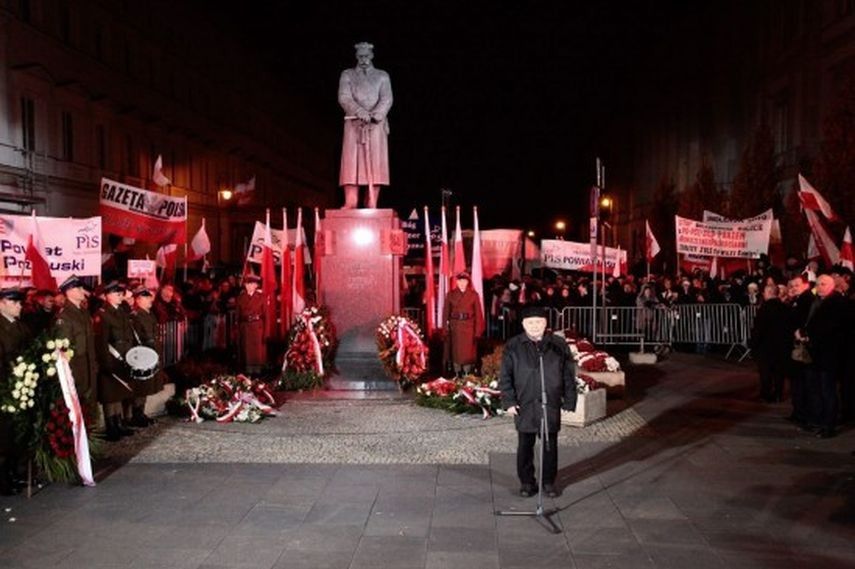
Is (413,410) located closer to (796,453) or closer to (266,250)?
(796,453)

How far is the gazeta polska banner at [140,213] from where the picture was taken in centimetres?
1492

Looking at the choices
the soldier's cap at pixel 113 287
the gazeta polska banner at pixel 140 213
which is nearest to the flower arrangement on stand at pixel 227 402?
the soldier's cap at pixel 113 287

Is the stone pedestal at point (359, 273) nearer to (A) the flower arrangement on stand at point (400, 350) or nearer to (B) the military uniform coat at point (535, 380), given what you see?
(A) the flower arrangement on stand at point (400, 350)

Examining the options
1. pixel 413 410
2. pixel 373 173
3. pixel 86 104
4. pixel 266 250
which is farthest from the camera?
pixel 86 104

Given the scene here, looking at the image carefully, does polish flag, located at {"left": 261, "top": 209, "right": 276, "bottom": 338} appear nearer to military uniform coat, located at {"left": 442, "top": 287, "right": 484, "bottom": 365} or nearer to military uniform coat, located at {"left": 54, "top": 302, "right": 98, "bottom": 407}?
military uniform coat, located at {"left": 442, "top": 287, "right": 484, "bottom": 365}

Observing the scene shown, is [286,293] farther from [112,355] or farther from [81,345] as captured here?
[81,345]

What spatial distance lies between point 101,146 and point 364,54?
84.9 feet

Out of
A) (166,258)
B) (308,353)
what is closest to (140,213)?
(166,258)

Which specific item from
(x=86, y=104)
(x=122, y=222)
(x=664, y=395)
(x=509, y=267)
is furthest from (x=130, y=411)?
(x=86, y=104)

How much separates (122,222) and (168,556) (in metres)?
10.0

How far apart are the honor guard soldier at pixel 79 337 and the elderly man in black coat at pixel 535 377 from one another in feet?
15.1

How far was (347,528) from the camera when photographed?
6957mm

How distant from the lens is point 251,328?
16109 mm

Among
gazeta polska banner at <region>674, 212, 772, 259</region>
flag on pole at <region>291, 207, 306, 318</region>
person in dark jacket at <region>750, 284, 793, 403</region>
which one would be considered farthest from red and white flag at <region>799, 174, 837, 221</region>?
flag on pole at <region>291, 207, 306, 318</region>
